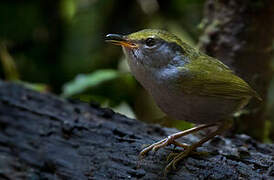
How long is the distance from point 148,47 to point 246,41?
1672 millimetres

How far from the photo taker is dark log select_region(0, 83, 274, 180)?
2.77 meters

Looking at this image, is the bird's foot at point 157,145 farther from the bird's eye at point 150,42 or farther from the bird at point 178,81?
the bird's eye at point 150,42

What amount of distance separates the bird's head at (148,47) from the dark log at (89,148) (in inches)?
27.5

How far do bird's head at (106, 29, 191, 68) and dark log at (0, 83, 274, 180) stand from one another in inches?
27.5

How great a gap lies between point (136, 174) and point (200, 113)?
0.65 m

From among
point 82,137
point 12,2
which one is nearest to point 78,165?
point 82,137

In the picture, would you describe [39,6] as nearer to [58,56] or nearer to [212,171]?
[58,56]

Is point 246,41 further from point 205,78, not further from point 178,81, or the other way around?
point 178,81

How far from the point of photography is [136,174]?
9.00ft

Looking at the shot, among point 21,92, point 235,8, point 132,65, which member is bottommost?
point 132,65

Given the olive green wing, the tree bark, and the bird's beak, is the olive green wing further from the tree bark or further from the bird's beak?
the tree bark

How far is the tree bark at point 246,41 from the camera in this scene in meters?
4.07

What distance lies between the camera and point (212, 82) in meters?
2.92

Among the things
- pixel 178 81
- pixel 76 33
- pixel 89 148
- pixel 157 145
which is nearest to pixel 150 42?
pixel 178 81
